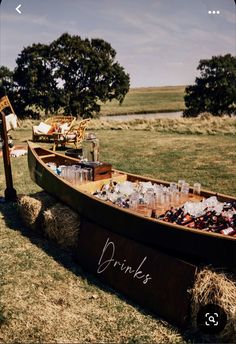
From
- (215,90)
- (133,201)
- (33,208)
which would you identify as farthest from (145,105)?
(133,201)

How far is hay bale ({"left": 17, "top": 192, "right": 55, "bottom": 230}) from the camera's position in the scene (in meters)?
6.98

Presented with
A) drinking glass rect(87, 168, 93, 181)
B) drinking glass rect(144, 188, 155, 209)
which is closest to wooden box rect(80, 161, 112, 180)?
drinking glass rect(87, 168, 93, 181)

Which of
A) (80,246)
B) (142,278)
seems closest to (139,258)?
(142,278)

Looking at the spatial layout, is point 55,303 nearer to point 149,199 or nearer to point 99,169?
point 149,199

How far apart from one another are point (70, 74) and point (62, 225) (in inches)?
1210

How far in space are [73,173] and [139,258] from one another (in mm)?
2633

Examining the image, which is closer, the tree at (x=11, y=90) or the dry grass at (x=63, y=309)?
the dry grass at (x=63, y=309)

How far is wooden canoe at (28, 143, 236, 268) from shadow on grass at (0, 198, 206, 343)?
78cm

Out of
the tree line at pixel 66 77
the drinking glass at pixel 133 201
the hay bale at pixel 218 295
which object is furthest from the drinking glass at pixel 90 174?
the tree line at pixel 66 77

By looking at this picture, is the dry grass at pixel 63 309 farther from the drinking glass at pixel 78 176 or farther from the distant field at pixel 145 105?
the distant field at pixel 145 105

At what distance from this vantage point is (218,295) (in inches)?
158

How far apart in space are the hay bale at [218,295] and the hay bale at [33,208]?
12.1 ft

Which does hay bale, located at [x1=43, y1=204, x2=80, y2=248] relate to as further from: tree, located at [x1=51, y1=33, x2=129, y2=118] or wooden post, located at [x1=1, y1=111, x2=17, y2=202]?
tree, located at [x1=51, y1=33, x2=129, y2=118]

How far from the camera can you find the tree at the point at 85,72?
34312 mm
